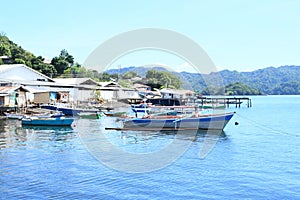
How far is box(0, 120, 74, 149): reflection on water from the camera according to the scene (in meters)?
20.5

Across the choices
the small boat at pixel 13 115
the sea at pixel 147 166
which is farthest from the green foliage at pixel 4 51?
the sea at pixel 147 166

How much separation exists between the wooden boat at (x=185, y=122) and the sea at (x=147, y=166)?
1.96 meters

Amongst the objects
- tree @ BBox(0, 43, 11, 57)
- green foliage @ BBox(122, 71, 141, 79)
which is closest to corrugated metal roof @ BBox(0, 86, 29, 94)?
tree @ BBox(0, 43, 11, 57)

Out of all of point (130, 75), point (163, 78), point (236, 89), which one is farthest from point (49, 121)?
point (236, 89)

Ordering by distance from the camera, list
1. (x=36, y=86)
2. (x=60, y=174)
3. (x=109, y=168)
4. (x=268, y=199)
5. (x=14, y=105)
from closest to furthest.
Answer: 1. (x=268, y=199)
2. (x=60, y=174)
3. (x=109, y=168)
4. (x=14, y=105)
5. (x=36, y=86)

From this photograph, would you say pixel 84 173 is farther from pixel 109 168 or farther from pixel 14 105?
pixel 14 105

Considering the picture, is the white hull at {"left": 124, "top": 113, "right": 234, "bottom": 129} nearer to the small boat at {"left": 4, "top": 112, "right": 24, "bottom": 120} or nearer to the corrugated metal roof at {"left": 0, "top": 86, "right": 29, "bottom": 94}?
the small boat at {"left": 4, "top": 112, "right": 24, "bottom": 120}

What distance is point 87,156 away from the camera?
56.1 ft

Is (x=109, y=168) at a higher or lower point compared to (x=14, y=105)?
lower

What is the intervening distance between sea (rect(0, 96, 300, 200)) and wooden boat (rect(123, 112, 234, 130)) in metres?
1.96

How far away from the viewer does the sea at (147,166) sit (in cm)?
1165

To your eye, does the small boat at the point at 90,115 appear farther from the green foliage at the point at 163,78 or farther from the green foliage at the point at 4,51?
the green foliage at the point at 163,78

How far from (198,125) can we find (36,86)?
1104 inches

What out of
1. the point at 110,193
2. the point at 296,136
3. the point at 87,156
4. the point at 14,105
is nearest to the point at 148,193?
the point at 110,193
